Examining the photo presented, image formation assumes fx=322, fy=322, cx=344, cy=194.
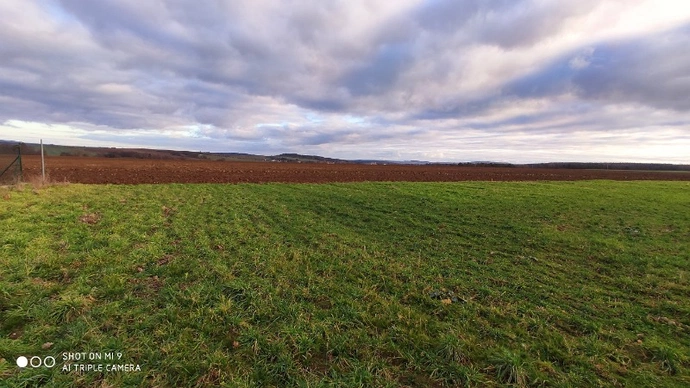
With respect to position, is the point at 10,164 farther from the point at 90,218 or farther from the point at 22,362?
the point at 22,362

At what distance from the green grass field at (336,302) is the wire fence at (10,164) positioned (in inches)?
364

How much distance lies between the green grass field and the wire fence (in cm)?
925

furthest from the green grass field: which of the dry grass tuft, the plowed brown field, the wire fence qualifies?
the plowed brown field

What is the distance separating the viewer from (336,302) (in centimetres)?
582

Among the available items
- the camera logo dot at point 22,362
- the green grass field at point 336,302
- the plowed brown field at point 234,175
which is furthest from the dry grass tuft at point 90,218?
the plowed brown field at point 234,175

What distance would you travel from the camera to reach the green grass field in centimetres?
408

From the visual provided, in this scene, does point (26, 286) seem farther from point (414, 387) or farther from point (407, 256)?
point (407, 256)

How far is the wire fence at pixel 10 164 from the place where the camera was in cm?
1786

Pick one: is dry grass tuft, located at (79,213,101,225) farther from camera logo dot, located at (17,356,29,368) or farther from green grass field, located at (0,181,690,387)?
camera logo dot, located at (17,356,29,368)

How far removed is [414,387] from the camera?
382 centimetres

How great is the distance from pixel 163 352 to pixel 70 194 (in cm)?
1649

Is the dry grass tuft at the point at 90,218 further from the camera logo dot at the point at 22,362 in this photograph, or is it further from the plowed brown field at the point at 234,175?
the plowed brown field at the point at 234,175

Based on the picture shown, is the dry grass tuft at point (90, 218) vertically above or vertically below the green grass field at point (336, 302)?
above

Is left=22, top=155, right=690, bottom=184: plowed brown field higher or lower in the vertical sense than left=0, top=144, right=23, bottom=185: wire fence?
lower
